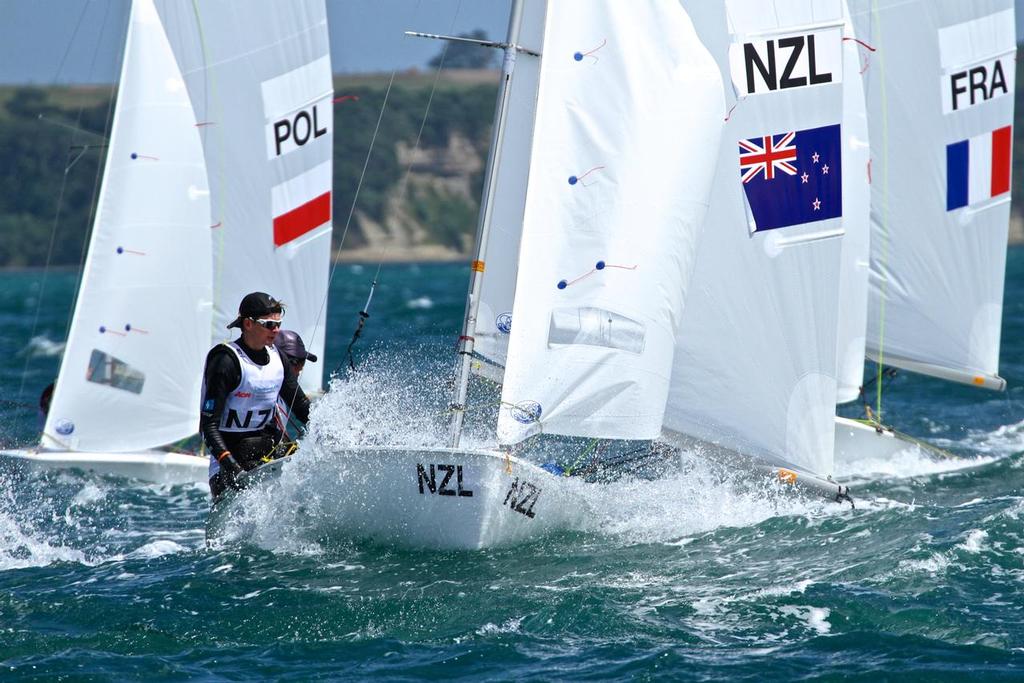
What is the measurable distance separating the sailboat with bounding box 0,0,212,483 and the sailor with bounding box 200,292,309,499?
3.17 m

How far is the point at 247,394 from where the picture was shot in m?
7.38

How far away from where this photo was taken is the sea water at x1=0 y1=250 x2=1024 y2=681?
6.10 m

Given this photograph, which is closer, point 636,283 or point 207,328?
point 636,283

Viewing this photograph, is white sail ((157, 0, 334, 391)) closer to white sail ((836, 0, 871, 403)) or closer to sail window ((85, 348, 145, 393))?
sail window ((85, 348, 145, 393))

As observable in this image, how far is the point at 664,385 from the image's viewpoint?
7.79 meters

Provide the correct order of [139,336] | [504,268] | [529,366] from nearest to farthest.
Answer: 1. [529,366]
2. [504,268]
3. [139,336]

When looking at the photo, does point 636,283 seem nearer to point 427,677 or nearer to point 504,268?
point 504,268

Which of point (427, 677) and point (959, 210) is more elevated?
point (959, 210)

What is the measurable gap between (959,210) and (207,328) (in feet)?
20.6

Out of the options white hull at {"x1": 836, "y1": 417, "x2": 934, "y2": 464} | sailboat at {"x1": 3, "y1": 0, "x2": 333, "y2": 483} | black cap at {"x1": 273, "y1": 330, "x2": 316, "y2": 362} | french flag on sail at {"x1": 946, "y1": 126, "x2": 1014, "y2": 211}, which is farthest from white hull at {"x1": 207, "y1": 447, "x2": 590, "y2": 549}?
french flag on sail at {"x1": 946, "y1": 126, "x2": 1014, "y2": 211}

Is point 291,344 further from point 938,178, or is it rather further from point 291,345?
point 938,178

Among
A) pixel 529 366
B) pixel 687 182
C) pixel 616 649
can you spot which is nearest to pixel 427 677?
pixel 616 649

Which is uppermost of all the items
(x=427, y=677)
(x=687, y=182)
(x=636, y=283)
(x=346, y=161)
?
(x=346, y=161)

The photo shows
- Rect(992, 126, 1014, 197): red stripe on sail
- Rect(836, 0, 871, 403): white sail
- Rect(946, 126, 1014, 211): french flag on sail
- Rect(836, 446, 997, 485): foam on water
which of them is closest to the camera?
Rect(836, 0, 871, 403): white sail
